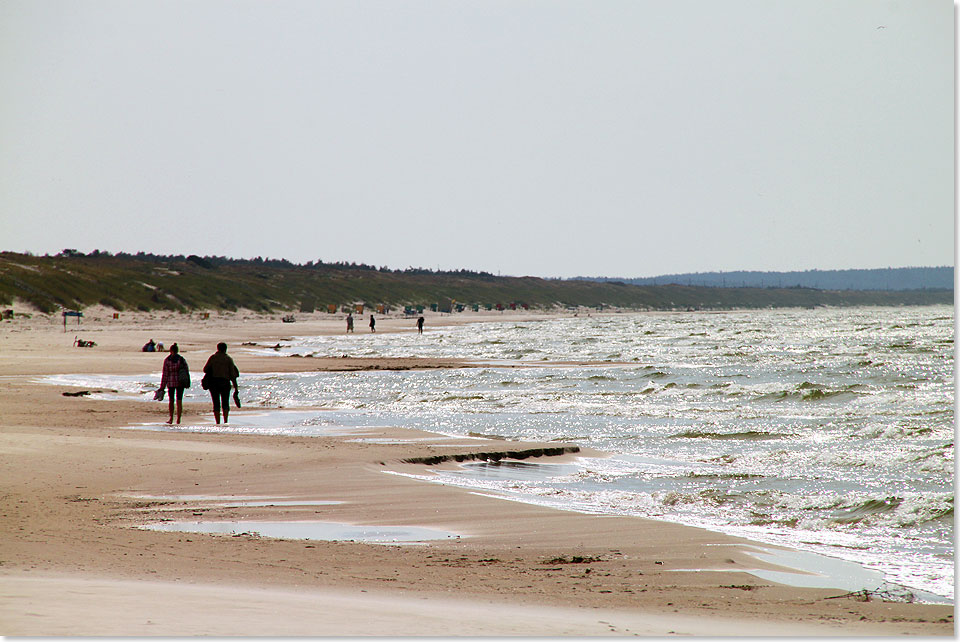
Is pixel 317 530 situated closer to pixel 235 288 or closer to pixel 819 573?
pixel 819 573

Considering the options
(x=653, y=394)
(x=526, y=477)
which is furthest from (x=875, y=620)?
(x=653, y=394)

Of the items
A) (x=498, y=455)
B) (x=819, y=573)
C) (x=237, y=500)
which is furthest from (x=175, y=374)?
(x=819, y=573)

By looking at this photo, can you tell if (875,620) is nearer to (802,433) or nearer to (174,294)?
(802,433)

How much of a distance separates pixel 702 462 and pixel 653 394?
36.8ft

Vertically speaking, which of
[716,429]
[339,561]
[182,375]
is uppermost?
[182,375]

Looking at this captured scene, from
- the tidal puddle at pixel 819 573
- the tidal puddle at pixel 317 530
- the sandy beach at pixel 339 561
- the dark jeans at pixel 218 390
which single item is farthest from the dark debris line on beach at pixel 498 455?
the tidal puddle at pixel 819 573

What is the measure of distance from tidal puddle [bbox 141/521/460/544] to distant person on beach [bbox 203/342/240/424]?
328 inches

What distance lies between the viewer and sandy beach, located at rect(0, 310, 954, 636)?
532 centimetres

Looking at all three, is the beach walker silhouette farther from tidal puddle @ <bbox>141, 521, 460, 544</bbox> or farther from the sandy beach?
tidal puddle @ <bbox>141, 521, 460, 544</bbox>

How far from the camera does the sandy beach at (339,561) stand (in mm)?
5324

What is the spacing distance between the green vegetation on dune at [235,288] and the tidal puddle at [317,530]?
48116 millimetres

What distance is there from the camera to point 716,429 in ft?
60.8

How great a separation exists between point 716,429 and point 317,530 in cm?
1141

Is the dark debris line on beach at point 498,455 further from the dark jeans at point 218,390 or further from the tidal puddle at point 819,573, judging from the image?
the tidal puddle at point 819,573
